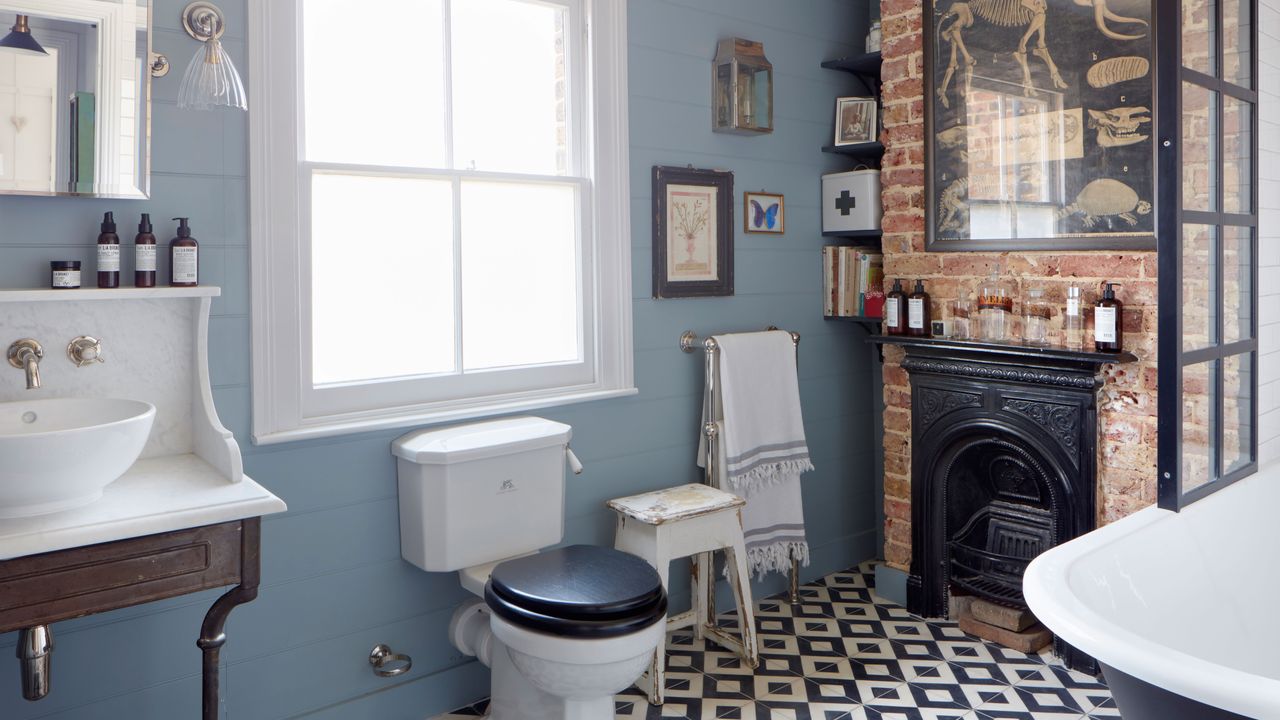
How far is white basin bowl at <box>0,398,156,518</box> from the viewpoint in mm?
1596

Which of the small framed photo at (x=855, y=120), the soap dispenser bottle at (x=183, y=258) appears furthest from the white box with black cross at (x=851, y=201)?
the soap dispenser bottle at (x=183, y=258)

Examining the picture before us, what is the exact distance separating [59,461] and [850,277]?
2771 millimetres

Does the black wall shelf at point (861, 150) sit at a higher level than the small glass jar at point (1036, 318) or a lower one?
higher

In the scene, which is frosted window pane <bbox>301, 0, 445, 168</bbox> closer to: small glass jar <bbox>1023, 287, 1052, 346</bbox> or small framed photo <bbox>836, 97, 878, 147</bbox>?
small framed photo <bbox>836, 97, 878, 147</bbox>

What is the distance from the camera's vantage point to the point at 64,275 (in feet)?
6.49

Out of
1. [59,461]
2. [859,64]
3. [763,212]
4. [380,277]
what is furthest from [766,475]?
[59,461]

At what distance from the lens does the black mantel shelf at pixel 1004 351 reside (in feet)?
8.91

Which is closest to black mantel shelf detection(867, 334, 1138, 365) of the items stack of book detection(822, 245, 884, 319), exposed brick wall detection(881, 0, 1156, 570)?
exposed brick wall detection(881, 0, 1156, 570)

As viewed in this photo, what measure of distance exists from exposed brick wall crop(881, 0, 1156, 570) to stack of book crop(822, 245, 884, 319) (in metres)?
0.16

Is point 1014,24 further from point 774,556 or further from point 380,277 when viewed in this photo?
point 380,277

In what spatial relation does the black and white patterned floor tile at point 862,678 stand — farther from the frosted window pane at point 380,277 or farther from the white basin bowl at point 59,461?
the white basin bowl at point 59,461

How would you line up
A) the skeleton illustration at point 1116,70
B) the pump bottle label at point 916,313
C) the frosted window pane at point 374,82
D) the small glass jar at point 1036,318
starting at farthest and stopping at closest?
1. the pump bottle label at point 916,313
2. the small glass jar at point 1036,318
3. the skeleton illustration at point 1116,70
4. the frosted window pane at point 374,82

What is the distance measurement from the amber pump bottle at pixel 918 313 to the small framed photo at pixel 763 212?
0.56 meters

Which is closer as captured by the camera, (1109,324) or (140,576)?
(140,576)
